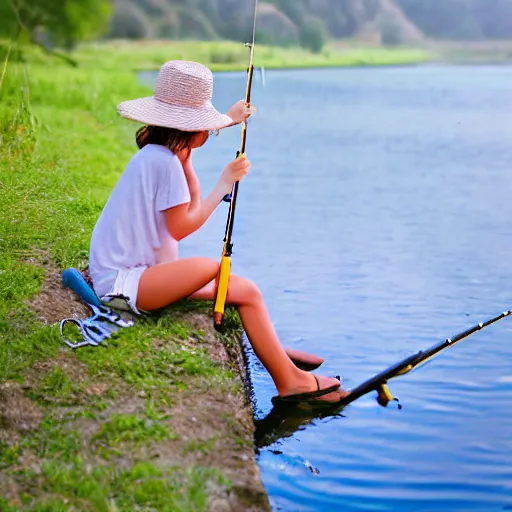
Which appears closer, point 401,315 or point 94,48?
point 401,315

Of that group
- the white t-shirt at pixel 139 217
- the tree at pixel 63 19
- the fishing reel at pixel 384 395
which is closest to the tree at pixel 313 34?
the tree at pixel 63 19

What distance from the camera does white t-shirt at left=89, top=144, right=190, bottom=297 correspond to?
3891mm

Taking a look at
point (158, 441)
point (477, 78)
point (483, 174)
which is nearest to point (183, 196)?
point (158, 441)

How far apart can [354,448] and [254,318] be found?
525 mm

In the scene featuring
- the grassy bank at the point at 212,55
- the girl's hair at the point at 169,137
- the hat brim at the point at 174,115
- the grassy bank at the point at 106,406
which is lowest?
the grassy bank at the point at 212,55

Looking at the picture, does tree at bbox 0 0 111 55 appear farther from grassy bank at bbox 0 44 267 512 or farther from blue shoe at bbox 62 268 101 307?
blue shoe at bbox 62 268 101 307

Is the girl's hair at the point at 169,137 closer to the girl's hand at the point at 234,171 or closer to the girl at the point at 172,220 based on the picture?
the girl at the point at 172,220

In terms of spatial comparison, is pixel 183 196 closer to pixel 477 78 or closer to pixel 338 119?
pixel 338 119

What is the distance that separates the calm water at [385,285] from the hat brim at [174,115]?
0.98m

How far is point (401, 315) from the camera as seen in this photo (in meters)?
5.40

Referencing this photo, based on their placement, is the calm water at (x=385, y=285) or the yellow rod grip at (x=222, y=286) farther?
the yellow rod grip at (x=222, y=286)

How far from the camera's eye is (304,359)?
14.6 ft

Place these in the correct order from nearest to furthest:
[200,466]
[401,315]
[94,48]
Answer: [200,466] < [401,315] < [94,48]

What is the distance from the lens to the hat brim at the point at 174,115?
387 cm
